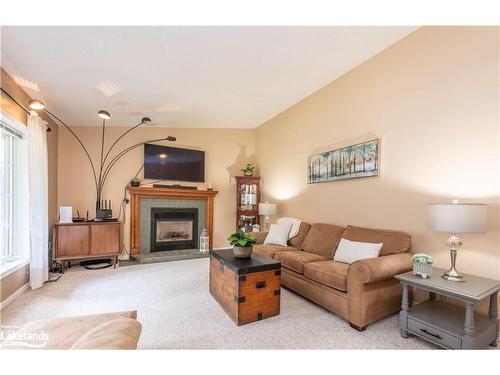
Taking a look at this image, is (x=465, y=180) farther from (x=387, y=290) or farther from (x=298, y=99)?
(x=298, y=99)

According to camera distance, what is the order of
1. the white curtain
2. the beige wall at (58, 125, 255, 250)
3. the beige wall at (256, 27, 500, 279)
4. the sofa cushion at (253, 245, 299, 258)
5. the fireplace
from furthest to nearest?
the fireplace, the beige wall at (58, 125, 255, 250), the sofa cushion at (253, 245, 299, 258), the white curtain, the beige wall at (256, 27, 500, 279)

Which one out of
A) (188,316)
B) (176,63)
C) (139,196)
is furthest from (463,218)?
(139,196)

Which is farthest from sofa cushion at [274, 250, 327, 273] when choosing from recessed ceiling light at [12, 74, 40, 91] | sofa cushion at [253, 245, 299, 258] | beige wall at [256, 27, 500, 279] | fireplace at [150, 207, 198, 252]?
recessed ceiling light at [12, 74, 40, 91]

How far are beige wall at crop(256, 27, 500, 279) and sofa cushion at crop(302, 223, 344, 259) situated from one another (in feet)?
0.77

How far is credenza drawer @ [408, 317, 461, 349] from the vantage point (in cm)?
174

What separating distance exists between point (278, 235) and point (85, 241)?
3.14 metres

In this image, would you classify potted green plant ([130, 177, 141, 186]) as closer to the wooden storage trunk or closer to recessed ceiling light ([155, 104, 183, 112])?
recessed ceiling light ([155, 104, 183, 112])

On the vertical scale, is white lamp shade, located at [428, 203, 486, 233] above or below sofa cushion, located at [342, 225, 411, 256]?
above

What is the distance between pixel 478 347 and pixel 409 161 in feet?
5.69

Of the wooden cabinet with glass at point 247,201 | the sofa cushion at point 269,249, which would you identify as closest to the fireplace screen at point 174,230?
the wooden cabinet with glass at point 247,201

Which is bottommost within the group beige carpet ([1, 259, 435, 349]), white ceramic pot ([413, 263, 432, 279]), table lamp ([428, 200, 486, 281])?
beige carpet ([1, 259, 435, 349])

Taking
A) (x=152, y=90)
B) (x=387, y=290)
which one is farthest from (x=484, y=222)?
(x=152, y=90)

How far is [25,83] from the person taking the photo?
284 centimetres

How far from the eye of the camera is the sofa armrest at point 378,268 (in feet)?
6.89
